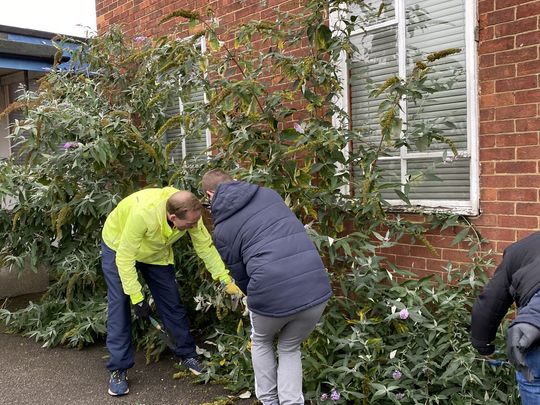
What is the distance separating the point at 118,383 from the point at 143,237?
3.88 feet

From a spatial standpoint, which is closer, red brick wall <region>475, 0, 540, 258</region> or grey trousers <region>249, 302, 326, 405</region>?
grey trousers <region>249, 302, 326, 405</region>

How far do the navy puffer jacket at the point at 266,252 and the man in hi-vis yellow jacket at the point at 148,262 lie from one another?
2.08 feet

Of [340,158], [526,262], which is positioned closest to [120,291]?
[340,158]

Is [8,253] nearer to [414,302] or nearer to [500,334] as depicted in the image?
[414,302]

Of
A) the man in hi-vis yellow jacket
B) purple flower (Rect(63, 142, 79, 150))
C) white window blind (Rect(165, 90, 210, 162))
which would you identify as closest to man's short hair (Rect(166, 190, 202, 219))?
A: the man in hi-vis yellow jacket

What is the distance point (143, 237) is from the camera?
13.3ft

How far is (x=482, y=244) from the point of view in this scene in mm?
3881

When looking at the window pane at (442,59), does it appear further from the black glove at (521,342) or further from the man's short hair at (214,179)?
the black glove at (521,342)

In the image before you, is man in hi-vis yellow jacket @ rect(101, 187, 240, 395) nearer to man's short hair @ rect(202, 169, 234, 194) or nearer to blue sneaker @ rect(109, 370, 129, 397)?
blue sneaker @ rect(109, 370, 129, 397)

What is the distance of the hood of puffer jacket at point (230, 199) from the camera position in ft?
10.6

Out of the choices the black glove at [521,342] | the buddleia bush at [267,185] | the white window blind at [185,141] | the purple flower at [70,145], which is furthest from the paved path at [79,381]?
the white window blind at [185,141]

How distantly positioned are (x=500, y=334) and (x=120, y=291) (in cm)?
274

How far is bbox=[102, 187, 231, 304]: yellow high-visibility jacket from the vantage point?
395cm

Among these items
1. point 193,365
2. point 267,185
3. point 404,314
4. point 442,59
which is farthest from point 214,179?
point 442,59
